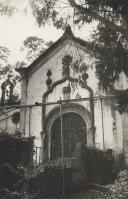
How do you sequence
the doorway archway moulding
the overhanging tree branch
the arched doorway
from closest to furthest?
1. the overhanging tree branch
2. the doorway archway moulding
3. the arched doorway

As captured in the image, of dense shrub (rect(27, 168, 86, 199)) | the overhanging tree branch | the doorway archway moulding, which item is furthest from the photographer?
the doorway archway moulding

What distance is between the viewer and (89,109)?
16.5 metres

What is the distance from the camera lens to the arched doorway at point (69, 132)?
16719 mm

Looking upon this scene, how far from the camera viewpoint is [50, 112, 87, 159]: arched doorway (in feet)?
54.9

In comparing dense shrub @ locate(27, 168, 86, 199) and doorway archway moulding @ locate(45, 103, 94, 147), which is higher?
doorway archway moulding @ locate(45, 103, 94, 147)

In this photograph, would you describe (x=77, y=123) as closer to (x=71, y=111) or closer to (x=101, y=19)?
(x=71, y=111)

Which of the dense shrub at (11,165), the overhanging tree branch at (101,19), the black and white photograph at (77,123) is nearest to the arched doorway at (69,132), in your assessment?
the black and white photograph at (77,123)

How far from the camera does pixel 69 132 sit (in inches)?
672

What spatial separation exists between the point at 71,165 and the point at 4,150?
3.58 meters

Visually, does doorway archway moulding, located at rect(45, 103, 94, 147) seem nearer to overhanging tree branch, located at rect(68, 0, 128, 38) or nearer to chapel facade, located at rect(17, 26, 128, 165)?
chapel facade, located at rect(17, 26, 128, 165)

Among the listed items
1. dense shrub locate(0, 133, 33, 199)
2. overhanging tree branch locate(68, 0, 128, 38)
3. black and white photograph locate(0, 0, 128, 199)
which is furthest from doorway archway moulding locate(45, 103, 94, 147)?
overhanging tree branch locate(68, 0, 128, 38)

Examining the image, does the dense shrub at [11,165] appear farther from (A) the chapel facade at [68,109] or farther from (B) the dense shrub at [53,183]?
(A) the chapel facade at [68,109]

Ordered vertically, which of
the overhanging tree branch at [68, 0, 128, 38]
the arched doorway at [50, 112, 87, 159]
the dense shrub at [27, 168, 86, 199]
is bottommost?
the dense shrub at [27, 168, 86, 199]

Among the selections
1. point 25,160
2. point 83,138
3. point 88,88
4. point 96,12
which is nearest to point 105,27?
point 96,12
